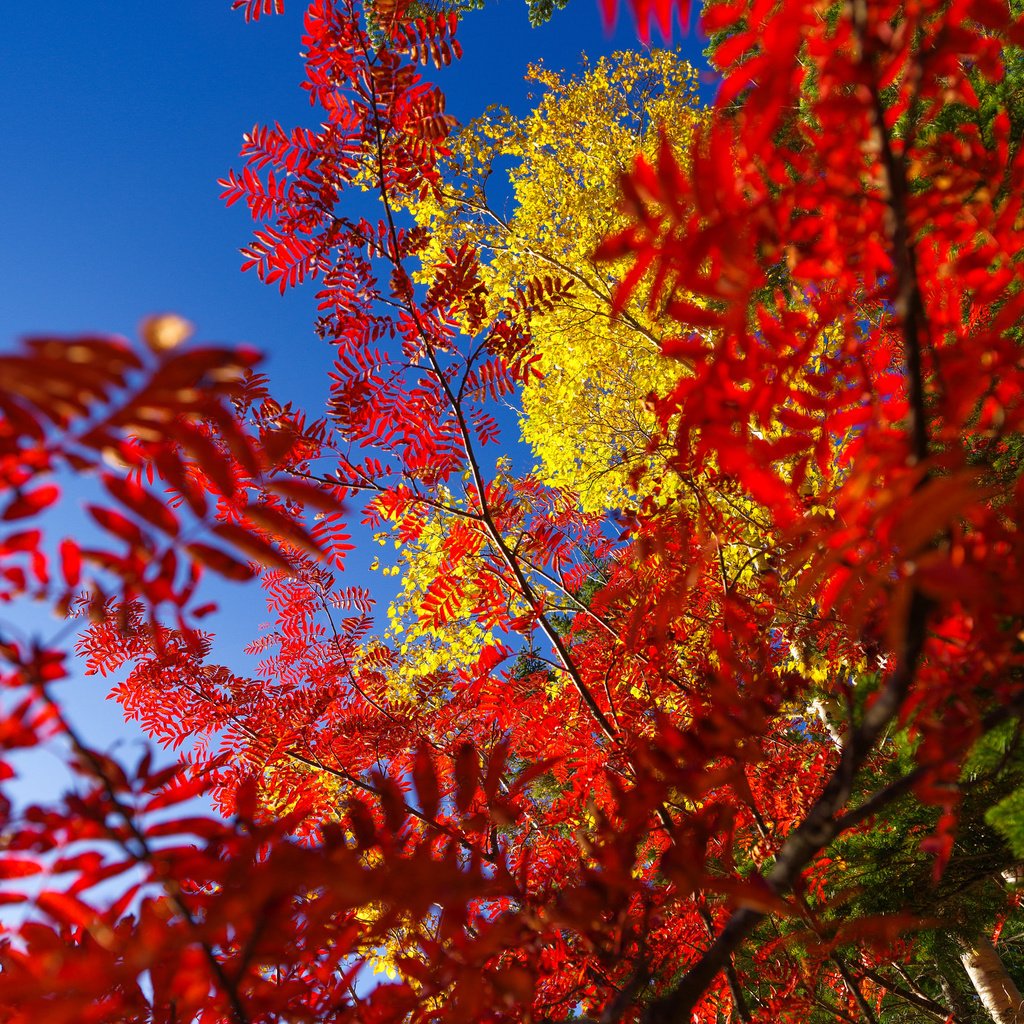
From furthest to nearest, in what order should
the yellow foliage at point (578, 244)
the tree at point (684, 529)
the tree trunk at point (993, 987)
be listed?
the yellow foliage at point (578, 244)
the tree trunk at point (993, 987)
the tree at point (684, 529)

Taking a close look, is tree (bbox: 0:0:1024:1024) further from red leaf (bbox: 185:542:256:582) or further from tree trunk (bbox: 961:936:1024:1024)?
tree trunk (bbox: 961:936:1024:1024)

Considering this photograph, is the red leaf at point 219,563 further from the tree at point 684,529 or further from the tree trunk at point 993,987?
the tree trunk at point 993,987

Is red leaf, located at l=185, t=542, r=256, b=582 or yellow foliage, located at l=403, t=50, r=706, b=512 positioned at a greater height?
yellow foliage, located at l=403, t=50, r=706, b=512

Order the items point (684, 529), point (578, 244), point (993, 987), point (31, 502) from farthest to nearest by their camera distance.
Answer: point (578, 244) → point (993, 987) → point (684, 529) → point (31, 502)

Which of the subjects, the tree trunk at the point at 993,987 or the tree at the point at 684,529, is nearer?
the tree at the point at 684,529

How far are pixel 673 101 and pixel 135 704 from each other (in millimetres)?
9524

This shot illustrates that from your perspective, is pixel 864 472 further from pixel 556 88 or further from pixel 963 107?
pixel 556 88

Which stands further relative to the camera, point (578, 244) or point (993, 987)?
point (578, 244)

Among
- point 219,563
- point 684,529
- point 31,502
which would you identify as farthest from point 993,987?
point 31,502

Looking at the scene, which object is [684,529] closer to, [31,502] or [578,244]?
[31,502]

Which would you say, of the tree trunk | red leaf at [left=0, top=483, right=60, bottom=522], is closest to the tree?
red leaf at [left=0, top=483, right=60, bottom=522]

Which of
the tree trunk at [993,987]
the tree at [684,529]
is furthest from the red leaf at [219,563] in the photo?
the tree trunk at [993,987]

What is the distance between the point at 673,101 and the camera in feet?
29.0

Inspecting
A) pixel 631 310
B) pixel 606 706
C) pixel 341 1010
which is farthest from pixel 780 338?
pixel 631 310
